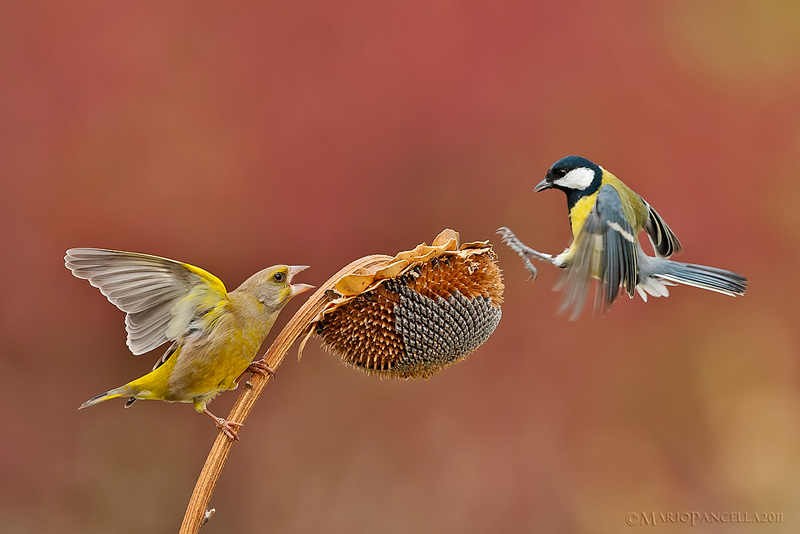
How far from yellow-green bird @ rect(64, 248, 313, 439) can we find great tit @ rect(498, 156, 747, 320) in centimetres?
61

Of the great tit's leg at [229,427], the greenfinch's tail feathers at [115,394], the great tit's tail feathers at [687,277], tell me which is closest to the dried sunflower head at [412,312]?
the great tit's leg at [229,427]

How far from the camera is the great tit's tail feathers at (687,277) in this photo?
1.68 m

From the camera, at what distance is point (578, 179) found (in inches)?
69.0

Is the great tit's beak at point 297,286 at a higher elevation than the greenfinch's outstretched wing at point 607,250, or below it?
higher

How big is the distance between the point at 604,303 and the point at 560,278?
0.38ft

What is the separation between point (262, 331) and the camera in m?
1.30

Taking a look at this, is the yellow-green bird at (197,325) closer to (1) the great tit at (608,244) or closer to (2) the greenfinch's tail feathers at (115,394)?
A: (2) the greenfinch's tail feathers at (115,394)

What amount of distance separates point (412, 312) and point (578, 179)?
0.82 meters

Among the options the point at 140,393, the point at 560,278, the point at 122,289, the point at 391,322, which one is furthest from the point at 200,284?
the point at 560,278

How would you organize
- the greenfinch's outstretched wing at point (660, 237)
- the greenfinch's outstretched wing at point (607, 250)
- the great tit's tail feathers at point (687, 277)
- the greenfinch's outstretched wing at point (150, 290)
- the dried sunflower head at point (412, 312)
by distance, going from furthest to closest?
1. the greenfinch's outstretched wing at point (660, 237)
2. the great tit's tail feathers at point (687, 277)
3. the greenfinch's outstretched wing at point (607, 250)
4. the dried sunflower head at point (412, 312)
5. the greenfinch's outstretched wing at point (150, 290)

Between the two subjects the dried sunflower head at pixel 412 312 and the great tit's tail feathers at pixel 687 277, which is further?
the great tit's tail feathers at pixel 687 277

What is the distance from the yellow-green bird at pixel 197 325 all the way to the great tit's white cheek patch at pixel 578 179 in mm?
877

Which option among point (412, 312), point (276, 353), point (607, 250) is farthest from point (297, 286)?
point (607, 250)

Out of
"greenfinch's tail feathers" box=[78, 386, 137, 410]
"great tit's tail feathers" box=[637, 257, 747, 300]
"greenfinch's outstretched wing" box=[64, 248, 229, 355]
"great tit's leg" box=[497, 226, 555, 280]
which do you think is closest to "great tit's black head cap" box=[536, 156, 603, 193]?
"great tit's leg" box=[497, 226, 555, 280]
